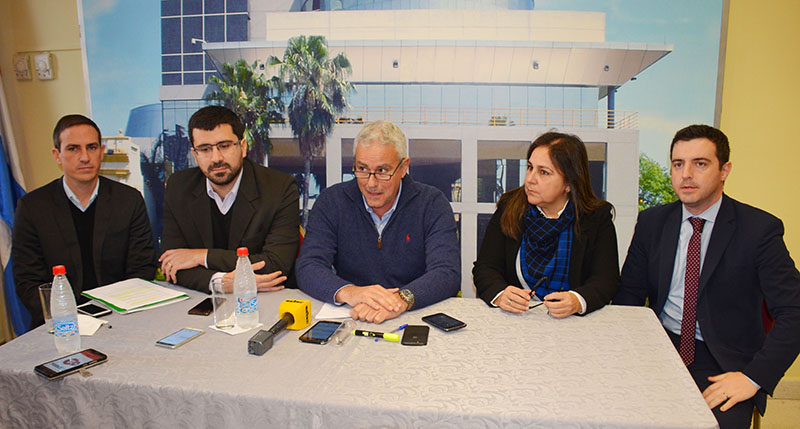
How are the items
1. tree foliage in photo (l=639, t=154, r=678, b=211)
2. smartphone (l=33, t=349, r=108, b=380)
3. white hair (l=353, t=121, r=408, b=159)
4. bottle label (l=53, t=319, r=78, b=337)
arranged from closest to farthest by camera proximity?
smartphone (l=33, t=349, r=108, b=380), bottle label (l=53, t=319, r=78, b=337), white hair (l=353, t=121, r=408, b=159), tree foliage in photo (l=639, t=154, r=678, b=211)

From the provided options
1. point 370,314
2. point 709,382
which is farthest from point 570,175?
point 370,314

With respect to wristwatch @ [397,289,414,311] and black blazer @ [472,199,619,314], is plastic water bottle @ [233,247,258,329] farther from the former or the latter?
black blazer @ [472,199,619,314]

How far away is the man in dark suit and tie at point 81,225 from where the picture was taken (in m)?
2.25

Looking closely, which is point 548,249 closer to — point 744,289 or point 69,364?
point 744,289

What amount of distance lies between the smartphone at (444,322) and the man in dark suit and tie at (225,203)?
0.89 metres

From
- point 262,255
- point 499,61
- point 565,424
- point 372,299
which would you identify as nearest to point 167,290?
point 262,255

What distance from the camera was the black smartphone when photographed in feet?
4.41

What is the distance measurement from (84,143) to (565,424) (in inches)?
104

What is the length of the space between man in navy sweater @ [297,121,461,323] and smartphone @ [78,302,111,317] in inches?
27.0

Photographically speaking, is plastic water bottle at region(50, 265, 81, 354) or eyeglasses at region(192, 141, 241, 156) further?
eyeglasses at region(192, 141, 241, 156)

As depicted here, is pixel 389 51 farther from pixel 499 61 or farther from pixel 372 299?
pixel 372 299

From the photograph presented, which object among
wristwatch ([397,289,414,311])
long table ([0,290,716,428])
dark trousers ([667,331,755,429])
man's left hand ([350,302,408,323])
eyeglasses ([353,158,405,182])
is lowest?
dark trousers ([667,331,755,429])

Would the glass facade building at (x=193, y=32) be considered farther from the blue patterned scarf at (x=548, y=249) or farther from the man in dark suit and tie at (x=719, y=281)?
the man in dark suit and tie at (x=719, y=281)

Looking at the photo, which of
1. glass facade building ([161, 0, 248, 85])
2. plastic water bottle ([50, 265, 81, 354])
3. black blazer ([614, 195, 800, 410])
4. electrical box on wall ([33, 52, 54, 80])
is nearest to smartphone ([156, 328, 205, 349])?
plastic water bottle ([50, 265, 81, 354])
